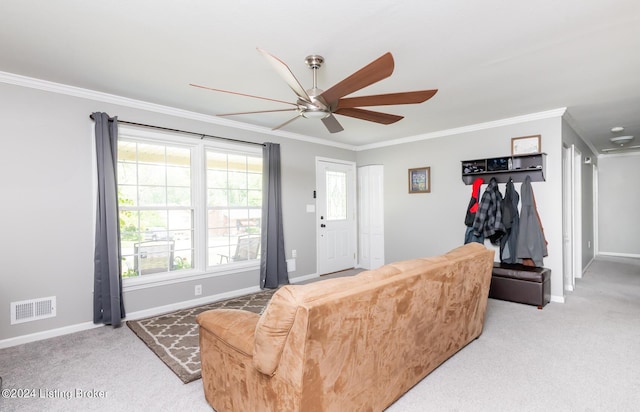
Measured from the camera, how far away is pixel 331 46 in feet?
7.77

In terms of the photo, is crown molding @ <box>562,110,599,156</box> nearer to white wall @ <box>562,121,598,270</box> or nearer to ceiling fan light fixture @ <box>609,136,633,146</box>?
white wall @ <box>562,121,598,270</box>

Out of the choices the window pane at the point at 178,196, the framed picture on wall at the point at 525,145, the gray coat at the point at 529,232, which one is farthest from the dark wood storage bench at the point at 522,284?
the window pane at the point at 178,196

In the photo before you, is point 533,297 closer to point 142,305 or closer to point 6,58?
point 142,305

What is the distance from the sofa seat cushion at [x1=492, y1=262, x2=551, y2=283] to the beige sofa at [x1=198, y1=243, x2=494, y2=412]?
200cm

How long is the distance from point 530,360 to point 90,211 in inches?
170

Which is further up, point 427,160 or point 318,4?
point 318,4

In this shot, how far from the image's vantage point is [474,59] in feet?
8.57

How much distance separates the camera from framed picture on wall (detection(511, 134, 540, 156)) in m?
4.13

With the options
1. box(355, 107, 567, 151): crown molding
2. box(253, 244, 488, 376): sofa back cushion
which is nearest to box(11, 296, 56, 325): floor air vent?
box(253, 244, 488, 376): sofa back cushion

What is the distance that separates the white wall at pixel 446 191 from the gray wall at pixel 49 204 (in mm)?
3958

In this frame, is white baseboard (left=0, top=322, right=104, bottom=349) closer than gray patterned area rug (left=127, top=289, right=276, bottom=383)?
No

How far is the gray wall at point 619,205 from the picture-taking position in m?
6.94

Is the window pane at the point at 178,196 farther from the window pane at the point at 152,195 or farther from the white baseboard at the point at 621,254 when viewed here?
the white baseboard at the point at 621,254

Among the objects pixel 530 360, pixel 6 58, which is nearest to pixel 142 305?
pixel 6 58
